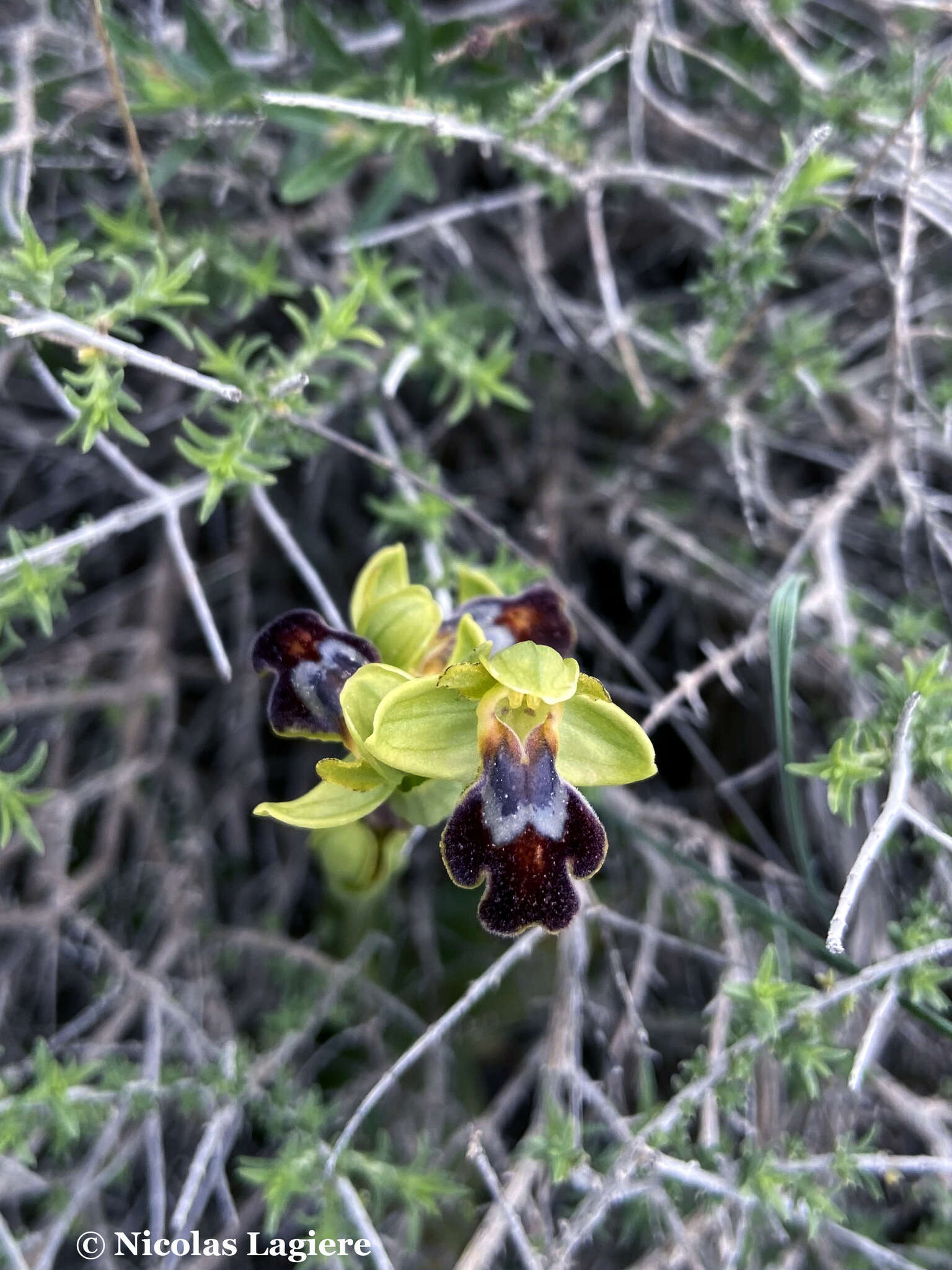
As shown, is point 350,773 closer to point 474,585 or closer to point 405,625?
point 405,625

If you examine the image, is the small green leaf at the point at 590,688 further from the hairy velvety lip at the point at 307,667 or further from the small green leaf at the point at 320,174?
the small green leaf at the point at 320,174

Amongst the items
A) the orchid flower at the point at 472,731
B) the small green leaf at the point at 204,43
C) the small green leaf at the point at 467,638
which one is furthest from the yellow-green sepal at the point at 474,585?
the small green leaf at the point at 204,43

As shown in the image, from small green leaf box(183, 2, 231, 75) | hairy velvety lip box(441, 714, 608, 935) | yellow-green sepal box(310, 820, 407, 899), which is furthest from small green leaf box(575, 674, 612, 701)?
small green leaf box(183, 2, 231, 75)

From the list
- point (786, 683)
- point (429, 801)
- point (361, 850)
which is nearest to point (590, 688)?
point (429, 801)

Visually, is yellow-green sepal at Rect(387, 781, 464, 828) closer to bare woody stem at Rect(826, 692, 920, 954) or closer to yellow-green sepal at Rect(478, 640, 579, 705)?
yellow-green sepal at Rect(478, 640, 579, 705)

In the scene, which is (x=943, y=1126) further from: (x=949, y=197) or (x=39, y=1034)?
(x=39, y=1034)

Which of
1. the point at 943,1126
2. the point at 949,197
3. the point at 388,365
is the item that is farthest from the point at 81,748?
the point at 949,197
